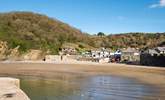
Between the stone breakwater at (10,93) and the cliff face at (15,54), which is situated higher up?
the cliff face at (15,54)

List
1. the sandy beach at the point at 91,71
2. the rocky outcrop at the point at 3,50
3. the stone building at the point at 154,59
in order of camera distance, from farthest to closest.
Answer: the rocky outcrop at the point at 3,50, the stone building at the point at 154,59, the sandy beach at the point at 91,71

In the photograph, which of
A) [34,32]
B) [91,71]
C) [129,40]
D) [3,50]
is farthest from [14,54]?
[129,40]

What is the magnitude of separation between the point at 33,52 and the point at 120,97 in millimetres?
39184

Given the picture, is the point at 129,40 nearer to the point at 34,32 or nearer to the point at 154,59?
the point at 34,32

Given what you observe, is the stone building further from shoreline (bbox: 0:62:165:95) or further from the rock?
the rock

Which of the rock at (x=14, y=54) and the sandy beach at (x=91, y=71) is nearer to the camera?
the sandy beach at (x=91, y=71)

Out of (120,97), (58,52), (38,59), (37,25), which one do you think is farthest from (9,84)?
(37,25)

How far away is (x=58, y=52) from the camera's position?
5959 cm

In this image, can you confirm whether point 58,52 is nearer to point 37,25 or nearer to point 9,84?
point 37,25

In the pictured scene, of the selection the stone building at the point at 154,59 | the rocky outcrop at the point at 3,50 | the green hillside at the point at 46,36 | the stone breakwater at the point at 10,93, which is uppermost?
the green hillside at the point at 46,36

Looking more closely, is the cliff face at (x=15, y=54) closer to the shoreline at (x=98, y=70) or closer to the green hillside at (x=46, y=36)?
the green hillside at (x=46, y=36)

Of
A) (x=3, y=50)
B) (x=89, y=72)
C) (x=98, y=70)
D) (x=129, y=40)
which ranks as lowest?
(x=89, y=72)

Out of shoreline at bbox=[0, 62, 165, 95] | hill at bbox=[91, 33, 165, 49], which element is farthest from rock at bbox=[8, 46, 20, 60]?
hill at bbox=[91, 33, 165, 49]

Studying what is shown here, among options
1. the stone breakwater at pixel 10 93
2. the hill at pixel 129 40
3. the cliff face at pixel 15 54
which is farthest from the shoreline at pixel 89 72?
the hill at pixel 129 40
